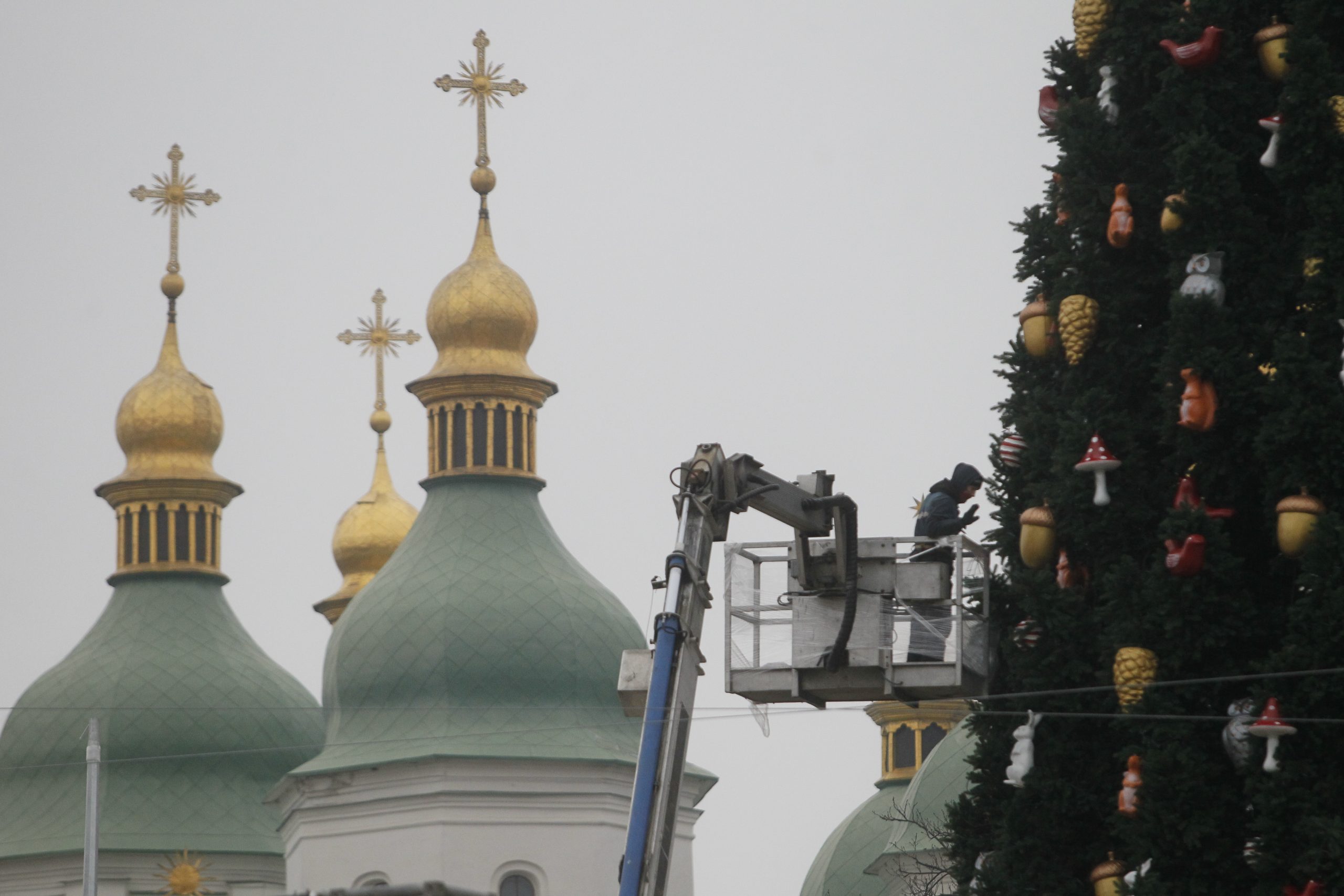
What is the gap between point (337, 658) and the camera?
53.2m

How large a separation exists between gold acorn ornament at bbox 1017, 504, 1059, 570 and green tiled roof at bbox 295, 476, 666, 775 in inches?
1180

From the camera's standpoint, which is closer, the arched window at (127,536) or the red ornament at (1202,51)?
the red ornament at (1202,51)

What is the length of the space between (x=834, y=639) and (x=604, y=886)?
28.5 metres

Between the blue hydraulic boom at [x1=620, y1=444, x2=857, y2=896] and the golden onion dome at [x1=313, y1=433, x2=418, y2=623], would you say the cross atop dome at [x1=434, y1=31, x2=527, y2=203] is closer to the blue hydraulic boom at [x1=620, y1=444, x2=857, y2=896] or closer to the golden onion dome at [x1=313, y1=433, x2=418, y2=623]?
the golden onion dome at [x1=313, y1=433, x2=418, y2=623]

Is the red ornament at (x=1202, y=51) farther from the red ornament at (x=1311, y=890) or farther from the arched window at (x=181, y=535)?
the arched window at (x=181, y=535)

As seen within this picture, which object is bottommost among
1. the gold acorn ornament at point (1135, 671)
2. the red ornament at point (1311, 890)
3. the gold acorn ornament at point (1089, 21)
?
the red ornament at point (1311, 890)

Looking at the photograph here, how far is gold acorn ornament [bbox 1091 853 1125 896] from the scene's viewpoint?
69.6 ft

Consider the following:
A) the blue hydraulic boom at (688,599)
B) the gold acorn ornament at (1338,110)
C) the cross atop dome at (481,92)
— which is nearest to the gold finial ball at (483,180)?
the cross atop dome at (481,92)

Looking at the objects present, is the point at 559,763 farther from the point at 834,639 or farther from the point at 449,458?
the point at 834,639

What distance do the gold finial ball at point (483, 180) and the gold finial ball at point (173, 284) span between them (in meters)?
7.17

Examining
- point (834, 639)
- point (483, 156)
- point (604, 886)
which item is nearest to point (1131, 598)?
point (834, 639)

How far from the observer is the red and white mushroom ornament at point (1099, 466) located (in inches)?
852

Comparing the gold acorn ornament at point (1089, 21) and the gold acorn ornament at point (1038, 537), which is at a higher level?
the gold acorn ornament at point (1089, 21)

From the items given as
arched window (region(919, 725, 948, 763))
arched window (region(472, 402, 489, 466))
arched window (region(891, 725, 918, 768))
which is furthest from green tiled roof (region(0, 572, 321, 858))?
arched window (region(919, 725, 948, 763))
